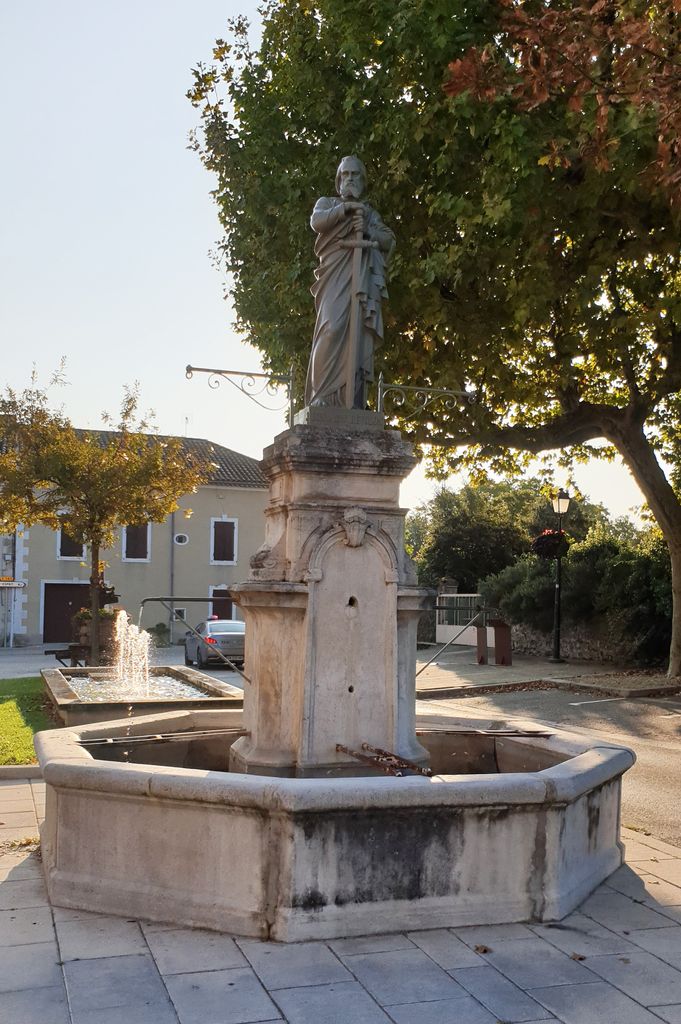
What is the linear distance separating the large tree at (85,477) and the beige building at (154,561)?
1511 centimetres

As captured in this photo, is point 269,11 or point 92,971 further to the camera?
point 269,11

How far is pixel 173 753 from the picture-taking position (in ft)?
23.4

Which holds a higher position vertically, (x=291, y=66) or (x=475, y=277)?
(x=291, y=66)

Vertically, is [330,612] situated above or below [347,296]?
below

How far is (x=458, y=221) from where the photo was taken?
43.9 feet

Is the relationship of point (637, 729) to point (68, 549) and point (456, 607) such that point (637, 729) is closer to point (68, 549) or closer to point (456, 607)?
point (456, 607)

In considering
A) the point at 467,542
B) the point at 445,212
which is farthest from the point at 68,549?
the point at 445,212

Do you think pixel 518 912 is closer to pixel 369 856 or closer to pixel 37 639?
pixel 369 856

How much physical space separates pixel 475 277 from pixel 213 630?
45.6 feet

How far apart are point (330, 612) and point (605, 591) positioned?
17.8 m

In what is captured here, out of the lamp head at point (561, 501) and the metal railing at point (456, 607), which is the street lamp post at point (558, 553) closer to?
the lamp head at point (561, 501)

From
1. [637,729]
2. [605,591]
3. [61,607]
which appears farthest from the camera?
[61,607]

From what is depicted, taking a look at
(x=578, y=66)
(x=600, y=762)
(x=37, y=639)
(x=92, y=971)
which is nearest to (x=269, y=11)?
(x=578, y=66)

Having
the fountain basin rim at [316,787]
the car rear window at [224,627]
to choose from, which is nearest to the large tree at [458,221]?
the fountain basin rim at [316,787]
